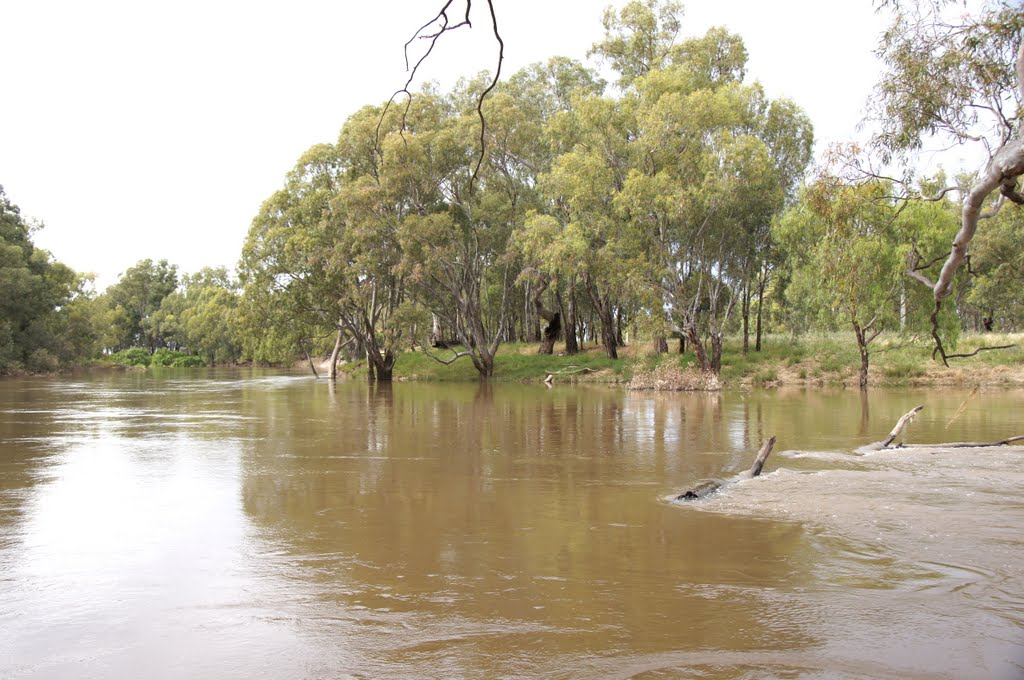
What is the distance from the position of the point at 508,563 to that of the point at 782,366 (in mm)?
33665

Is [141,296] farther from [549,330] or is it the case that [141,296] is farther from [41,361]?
[549,330]

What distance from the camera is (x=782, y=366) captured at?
37.7 metres

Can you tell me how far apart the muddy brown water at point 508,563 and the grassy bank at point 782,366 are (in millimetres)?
21767

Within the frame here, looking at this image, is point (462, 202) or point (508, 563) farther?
point (462, 202)

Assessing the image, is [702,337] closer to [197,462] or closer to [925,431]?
[925,431]

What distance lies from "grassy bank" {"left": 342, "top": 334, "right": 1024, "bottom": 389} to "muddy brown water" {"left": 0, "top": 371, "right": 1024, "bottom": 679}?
2177 cm

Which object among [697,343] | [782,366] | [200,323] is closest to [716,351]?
[697,343]

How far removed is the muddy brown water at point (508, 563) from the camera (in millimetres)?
4730

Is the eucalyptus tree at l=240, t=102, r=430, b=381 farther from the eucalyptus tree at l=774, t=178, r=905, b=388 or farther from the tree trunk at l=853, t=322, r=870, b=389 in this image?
the tree trunk at l=853, t=322, r=870, b=389

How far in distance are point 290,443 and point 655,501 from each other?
880 cm

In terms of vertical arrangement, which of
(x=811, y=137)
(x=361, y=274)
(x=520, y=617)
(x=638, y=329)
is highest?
(x=811, y=137)

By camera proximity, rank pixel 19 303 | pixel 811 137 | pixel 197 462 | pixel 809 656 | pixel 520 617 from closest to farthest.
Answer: pixel 809 656, pixel 520 617, pixel 197 462, pixel 811 137, pixel 19 303

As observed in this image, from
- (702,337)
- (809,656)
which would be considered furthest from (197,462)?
(702,337)

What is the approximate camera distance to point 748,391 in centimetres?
3288
